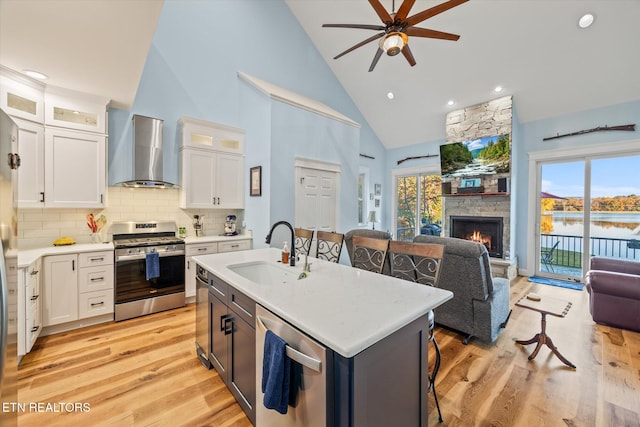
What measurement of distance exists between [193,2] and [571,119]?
7.05 m

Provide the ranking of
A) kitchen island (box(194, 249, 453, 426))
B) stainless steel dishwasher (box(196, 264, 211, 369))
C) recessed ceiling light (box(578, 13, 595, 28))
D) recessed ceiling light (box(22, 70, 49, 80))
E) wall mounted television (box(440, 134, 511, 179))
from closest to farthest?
kitchen island (box(194, 249, 453, 426)) < stainless steel dishwasher (box(196, 264, 211, 369)) < recessed ceiling light (box(22, 70, 49, 80)) < recessed ceiling light (box(578, 13, 595, 28)) < wall mounted television (box(440, 134, 511, 179))

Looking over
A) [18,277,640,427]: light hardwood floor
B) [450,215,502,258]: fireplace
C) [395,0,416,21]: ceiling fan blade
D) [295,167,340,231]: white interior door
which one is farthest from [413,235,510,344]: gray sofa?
[450,215,502,258]: fireplace

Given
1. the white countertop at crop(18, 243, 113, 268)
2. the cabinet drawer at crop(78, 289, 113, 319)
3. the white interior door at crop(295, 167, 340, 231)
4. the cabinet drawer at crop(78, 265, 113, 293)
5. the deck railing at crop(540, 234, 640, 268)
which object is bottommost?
the cabinet drawer at crop(78, 289, 113, 319)

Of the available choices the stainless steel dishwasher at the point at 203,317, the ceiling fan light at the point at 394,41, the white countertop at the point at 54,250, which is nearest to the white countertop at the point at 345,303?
the stainless steel dishwasher at the point at 203,317

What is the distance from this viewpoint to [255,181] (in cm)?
435

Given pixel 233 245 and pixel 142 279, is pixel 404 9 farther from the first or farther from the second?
pixel 142 279

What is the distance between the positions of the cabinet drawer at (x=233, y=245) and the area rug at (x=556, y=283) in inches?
213

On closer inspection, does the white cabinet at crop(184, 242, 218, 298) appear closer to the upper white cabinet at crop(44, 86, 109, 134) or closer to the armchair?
the upper white cabinet at crop(44, 86, 109, 134)

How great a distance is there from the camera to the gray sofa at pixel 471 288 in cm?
254

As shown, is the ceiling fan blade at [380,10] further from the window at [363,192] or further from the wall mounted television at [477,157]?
the window at [363,192]

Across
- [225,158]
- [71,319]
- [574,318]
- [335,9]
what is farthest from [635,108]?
[71,319]

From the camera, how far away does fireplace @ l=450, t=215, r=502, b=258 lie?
206 inches

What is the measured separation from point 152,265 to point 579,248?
283 inches

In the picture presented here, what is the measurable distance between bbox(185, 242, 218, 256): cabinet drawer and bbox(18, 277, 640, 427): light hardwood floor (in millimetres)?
1080
